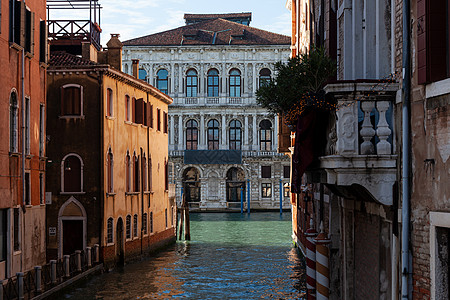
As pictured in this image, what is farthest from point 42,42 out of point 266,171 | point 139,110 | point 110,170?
point 266,171

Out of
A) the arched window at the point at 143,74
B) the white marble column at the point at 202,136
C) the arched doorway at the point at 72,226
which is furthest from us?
the arched window at the point at 143,74

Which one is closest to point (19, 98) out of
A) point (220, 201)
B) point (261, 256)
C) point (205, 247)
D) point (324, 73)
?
point (324, 73)

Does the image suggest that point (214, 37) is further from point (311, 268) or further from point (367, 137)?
point (367, 137)

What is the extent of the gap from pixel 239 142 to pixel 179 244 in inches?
958

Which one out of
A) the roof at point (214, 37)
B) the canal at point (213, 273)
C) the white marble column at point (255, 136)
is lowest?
the canal at point (213, 273)

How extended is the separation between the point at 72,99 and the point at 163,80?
113ft

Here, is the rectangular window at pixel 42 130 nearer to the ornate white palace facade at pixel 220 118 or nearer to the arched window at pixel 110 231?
the arched window at pixel 110 231

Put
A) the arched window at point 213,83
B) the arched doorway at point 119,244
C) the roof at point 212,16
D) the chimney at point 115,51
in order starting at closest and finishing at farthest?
the arched doorway at point 119,244, the chimney at point 115,51, the arched window at point 213,83, the roof at point 212,16

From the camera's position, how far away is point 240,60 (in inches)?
2148

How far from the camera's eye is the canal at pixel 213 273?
708 inches

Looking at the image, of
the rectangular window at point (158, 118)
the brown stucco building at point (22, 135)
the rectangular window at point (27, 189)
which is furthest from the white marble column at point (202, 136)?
the rectangular window at point (27, 189)

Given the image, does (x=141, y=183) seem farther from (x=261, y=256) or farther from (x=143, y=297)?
(x=143, y=297)

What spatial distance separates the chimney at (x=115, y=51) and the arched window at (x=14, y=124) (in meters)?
9.99

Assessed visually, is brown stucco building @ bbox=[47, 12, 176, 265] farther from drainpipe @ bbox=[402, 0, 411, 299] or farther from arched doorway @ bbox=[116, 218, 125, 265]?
drainpipe @ bbox=[402, 0, 411, 299]
